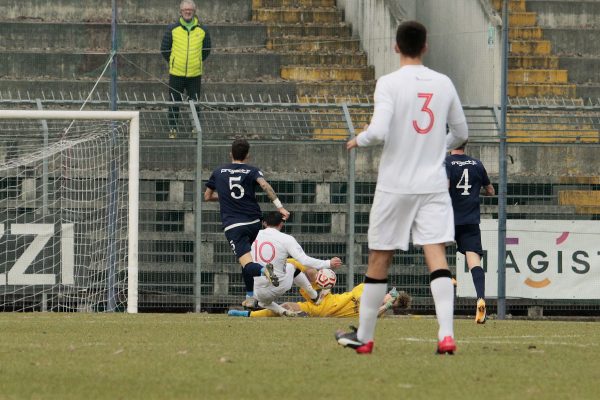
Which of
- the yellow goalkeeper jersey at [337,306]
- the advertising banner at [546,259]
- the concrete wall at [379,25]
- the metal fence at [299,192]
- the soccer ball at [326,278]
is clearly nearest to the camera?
the yellow goalkeeper jersey at [337,306]

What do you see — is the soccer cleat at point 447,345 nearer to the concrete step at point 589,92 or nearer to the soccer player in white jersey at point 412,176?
the soccer player in white jersey at point 412,176

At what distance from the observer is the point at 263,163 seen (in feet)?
63.9

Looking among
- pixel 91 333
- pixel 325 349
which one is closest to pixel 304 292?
pixel 91 333

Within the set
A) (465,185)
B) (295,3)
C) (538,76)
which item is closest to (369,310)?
(465,185)

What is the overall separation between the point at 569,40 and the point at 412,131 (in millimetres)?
16292

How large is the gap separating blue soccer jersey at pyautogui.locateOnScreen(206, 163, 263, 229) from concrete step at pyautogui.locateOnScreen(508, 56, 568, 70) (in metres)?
8.73

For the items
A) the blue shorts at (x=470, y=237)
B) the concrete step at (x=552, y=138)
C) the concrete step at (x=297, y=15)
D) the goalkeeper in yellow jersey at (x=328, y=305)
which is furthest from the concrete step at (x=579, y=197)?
the concrete step at (x=297, y=15)

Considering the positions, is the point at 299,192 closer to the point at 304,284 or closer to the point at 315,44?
the point at 304,284

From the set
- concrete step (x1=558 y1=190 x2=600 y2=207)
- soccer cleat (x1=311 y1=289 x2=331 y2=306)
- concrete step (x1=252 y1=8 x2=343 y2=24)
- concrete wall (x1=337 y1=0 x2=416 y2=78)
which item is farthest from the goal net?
concrete step (x1=252 y1=8 x2=343 y2=24)

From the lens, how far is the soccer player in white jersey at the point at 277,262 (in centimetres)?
1692

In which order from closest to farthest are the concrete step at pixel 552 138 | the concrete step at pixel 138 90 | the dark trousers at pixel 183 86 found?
the concrete step at pixel 552 138, the dark trousers at pixel 183 86, the concrete step at pixel 138 90

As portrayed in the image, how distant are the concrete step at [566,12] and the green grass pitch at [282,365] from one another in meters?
13.7

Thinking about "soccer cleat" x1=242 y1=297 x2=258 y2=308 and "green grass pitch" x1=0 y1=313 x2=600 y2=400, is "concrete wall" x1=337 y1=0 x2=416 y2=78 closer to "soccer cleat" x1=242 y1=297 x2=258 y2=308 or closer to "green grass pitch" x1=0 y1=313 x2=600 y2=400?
"soccer cleat" x1=242 y1=297 x2=258 y2=308

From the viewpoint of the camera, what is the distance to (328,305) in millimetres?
17297
